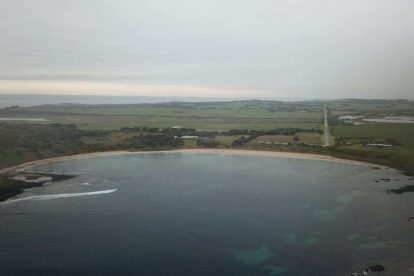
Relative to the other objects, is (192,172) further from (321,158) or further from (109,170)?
(321,158)

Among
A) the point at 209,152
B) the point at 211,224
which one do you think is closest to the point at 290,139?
the point at 209,152

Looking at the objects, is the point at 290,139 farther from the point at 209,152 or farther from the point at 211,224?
the point at 211,224

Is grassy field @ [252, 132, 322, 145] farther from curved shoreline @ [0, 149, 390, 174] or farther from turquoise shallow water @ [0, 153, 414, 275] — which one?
turquoise shallow water @ [0, 153, 414, 275]

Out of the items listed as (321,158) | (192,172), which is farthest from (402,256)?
(321,158)

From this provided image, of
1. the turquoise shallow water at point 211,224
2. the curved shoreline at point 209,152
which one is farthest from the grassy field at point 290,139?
the turquoise shallow water at point 211,224

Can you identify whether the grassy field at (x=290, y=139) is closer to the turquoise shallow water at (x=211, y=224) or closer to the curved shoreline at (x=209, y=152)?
the curved shoreline at (x=209, y=152)

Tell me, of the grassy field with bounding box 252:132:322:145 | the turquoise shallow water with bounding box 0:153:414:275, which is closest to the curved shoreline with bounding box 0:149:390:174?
the turquoise shallow water with bounding box 0:153:414:275

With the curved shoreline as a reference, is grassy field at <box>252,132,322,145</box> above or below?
above

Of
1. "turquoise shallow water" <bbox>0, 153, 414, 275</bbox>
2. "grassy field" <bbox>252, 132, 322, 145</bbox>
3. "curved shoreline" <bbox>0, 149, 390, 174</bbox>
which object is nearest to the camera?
"turquoise shallow water" <bbox>0, 153, 414, 275</bbox>
